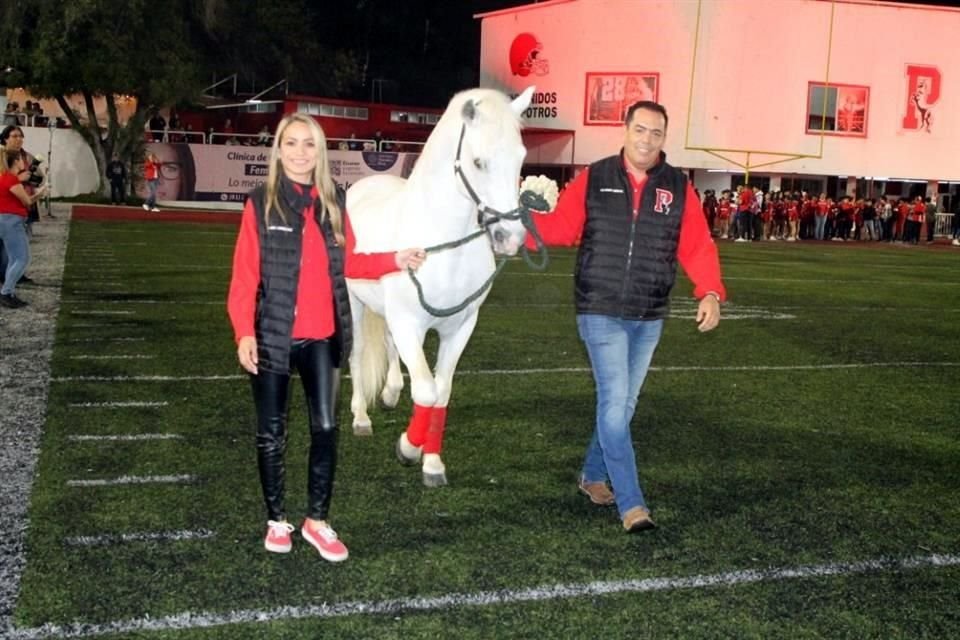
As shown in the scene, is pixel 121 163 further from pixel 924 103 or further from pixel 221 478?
pixel 221 478

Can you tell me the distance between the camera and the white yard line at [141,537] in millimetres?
4945

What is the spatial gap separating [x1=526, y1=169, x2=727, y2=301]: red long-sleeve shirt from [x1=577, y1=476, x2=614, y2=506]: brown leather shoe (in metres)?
1.23

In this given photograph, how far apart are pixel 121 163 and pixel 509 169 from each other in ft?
109

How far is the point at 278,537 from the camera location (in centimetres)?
486

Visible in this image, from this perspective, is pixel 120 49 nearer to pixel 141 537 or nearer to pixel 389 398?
pixel 389 398

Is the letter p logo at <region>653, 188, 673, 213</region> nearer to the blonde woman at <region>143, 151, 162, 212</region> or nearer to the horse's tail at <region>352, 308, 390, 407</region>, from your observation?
the horse's tail at <region>352, 308, 390, 407</region>

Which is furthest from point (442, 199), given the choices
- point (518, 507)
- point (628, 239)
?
point (518, 507)

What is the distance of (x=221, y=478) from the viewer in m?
6.05

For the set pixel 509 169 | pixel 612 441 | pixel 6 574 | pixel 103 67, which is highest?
pixel 103 67

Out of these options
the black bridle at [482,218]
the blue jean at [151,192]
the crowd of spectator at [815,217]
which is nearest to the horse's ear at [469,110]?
the black bridle at [482,218]

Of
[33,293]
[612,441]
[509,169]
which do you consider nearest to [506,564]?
[612,441]

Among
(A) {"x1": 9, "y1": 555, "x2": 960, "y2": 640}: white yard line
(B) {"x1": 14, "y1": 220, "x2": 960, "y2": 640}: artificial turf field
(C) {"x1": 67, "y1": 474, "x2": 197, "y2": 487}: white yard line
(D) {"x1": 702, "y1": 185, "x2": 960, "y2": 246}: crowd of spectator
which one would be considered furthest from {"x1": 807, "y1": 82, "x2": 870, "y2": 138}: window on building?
(C) {"x1": 67, "y1": 474, "x2": 197, "y2": 487}: white yard line

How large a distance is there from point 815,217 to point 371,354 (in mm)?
34128

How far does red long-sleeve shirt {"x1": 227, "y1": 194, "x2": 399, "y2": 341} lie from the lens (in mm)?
4531
